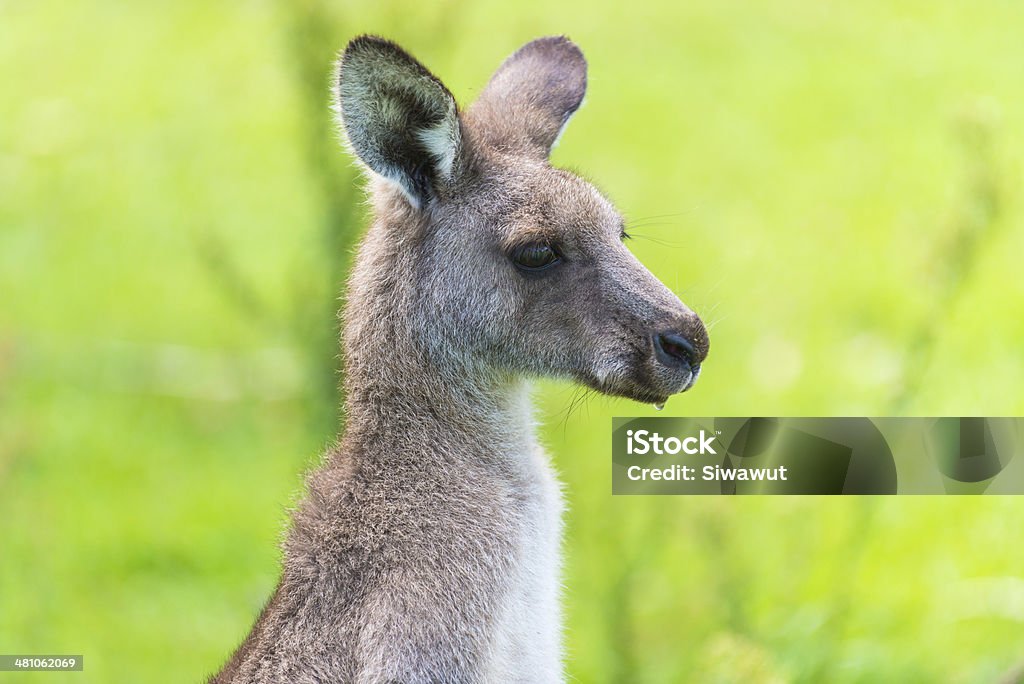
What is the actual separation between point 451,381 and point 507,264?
0.40 metres

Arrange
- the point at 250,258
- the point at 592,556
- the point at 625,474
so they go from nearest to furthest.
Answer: the point at 625,474, the point at 592,556, the point at 250,258

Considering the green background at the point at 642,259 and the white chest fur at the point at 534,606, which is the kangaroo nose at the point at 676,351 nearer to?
the white chest fur at the point at 534,606

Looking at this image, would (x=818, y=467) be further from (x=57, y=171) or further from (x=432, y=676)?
(x=57, y=171)

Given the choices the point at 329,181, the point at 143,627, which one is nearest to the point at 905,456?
the point at 329,181

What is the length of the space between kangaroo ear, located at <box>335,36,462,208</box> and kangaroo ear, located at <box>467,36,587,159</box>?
9.6 inches

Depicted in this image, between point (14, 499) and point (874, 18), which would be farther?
point (874, 18)

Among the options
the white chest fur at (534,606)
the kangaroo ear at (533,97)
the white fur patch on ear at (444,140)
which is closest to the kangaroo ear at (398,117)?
the white fur patch on ear at (444,140)

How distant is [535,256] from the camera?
12.8 ft

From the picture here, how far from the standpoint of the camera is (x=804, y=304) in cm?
844

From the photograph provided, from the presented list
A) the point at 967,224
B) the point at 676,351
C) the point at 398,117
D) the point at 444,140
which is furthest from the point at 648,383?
the point at 967,224

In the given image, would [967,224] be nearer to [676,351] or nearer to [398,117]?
[676,351]

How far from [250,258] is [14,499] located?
9.06ft

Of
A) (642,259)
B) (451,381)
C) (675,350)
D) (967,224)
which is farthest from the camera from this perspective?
(642,259)

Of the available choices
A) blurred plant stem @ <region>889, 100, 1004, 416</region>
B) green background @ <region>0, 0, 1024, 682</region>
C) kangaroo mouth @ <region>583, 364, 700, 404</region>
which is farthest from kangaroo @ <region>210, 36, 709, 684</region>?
blurred plant stem @ <region>889, 100, 1004, 416</region>
